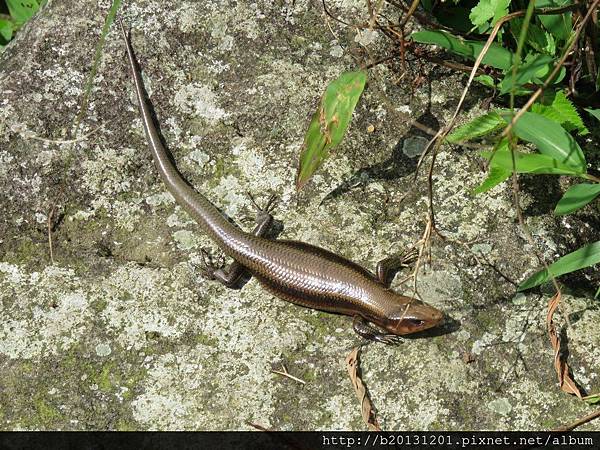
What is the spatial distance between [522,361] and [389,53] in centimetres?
191

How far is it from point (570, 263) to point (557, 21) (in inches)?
46.5

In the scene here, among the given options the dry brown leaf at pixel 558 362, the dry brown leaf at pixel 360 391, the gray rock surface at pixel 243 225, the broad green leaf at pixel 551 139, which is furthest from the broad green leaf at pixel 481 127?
the dry brown leaf at pixel 360 391

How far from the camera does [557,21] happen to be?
364cm

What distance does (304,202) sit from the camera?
399 cm

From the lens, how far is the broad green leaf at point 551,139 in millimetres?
3229

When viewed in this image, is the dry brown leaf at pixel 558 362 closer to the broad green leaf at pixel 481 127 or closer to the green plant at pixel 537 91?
the green plant at pixel 537 91

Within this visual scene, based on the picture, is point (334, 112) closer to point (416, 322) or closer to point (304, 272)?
point (304, 272)

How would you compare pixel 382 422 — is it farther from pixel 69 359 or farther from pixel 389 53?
pixel 389 53

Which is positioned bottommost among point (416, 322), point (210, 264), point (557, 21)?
point (416, 322)

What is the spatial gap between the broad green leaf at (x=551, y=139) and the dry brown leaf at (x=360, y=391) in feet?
4.08

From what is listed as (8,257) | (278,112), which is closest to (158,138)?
(278,112)

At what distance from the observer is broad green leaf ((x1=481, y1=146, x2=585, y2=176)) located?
125 inches

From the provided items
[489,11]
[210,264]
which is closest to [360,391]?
[210,264]

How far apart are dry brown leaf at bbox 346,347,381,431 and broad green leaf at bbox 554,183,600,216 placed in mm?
1152
